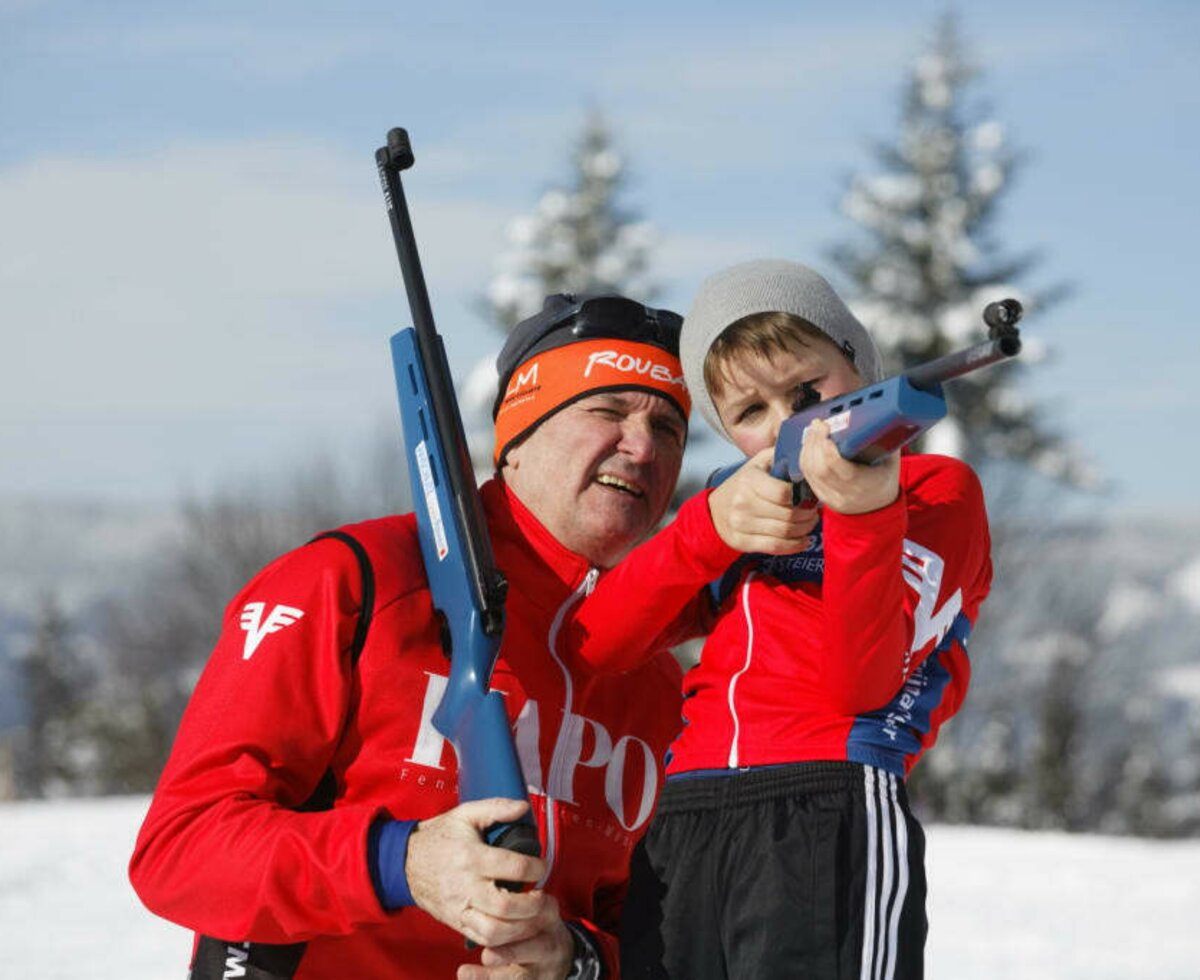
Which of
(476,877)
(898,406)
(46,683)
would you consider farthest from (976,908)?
(46,683)

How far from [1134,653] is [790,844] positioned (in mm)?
29437

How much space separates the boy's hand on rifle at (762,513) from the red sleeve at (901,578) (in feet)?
0.26

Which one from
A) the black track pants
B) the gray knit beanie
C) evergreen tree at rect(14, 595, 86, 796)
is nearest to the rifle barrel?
the gray knit beanie

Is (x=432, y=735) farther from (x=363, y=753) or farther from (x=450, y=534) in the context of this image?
(x=450, y=534)

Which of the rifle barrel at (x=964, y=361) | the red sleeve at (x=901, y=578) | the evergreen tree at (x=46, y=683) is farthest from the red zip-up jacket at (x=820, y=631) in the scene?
the evergreen tree at (x=46, y=683)

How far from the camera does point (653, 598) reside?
9.18 ft

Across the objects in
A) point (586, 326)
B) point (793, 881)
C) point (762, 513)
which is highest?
point (586, 326)

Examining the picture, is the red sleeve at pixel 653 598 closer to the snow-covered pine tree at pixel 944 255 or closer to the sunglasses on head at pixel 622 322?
the sunglasses on head at pixel 622 322

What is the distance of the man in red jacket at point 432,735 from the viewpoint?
2469 millimetres

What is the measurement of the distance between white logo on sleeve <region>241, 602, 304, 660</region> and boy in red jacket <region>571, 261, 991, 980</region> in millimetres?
572

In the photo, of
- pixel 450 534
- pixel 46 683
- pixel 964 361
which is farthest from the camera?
pixel 46 683

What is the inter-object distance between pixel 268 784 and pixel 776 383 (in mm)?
1100

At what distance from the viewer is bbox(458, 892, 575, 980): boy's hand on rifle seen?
7.92 feet

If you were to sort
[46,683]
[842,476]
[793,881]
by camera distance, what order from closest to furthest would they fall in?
[842,476]
[793,881]
[46,683]
